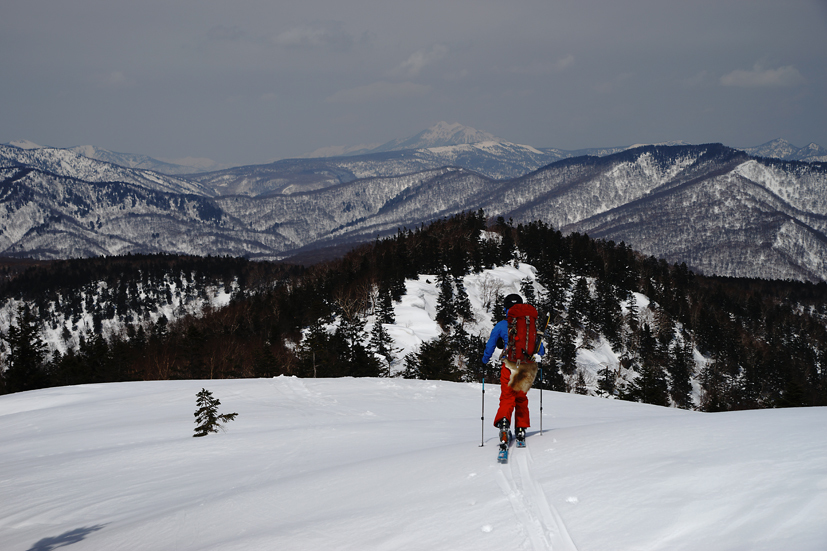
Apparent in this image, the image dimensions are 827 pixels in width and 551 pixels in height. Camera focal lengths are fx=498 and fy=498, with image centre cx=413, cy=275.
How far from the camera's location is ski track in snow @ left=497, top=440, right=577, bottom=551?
16.6 ft

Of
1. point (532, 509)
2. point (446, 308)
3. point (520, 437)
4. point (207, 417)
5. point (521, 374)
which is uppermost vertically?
point (446, 308)

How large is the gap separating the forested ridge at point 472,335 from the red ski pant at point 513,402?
34.7 m

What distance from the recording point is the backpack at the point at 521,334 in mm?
9367

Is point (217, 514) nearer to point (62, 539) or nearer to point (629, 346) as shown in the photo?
point (62, 539)

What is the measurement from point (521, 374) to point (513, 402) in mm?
549

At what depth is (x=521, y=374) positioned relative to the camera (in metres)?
9.40

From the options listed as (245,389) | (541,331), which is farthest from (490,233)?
(541,331)

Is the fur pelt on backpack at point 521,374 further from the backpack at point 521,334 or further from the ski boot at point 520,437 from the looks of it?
the ski boot at point 520,437

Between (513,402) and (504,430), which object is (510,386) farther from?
(504,430)

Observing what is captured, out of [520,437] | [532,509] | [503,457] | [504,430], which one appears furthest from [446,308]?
[532,509]

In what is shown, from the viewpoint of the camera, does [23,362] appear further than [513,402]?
Yes

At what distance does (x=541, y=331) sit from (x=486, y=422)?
6533 millimetres

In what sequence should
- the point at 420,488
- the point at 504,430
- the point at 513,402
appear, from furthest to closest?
the point at 513,402, the point at 504,430, the point at 420,488

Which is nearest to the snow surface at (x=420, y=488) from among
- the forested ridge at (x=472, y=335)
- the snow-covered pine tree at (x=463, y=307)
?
the forested ridge at (x=472, y=335)
